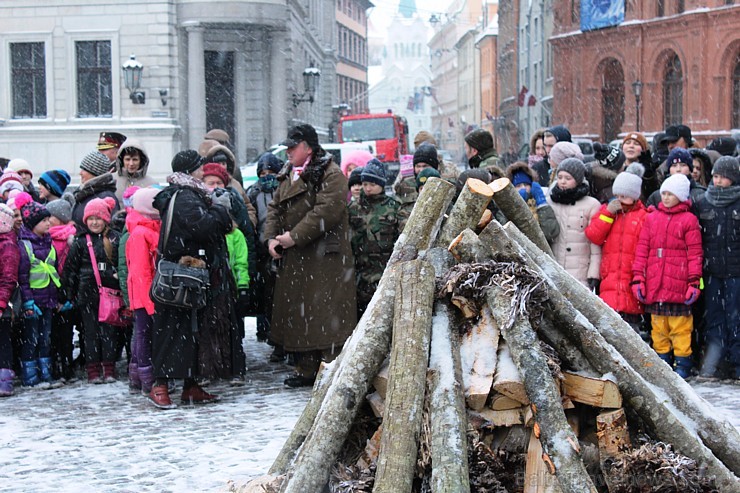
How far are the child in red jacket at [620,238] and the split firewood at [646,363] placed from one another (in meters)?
3.73

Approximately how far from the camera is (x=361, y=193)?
8.51 meters

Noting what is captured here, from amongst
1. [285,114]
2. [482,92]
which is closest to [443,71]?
[482,92]

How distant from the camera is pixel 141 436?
6.88m

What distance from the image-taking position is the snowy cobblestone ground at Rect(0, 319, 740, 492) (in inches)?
232

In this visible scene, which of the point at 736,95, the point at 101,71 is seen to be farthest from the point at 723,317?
the point at 736,95

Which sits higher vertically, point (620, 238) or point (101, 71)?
point (101, 71)

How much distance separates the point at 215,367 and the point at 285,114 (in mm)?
27177

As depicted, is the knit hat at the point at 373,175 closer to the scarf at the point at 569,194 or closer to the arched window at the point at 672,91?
the scarf at the point at 569,194

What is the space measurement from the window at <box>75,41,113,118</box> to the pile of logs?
28.4 m

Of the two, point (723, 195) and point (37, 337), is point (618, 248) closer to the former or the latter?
point (723, 195)

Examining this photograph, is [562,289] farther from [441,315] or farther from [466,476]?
[466,476]

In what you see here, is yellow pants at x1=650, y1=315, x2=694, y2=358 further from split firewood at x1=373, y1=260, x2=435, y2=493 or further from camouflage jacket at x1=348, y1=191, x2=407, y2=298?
split firewood at x1=373, y1=260, x2=435, y2=493

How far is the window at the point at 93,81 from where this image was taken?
31.4 m

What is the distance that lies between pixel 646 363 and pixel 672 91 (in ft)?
121
